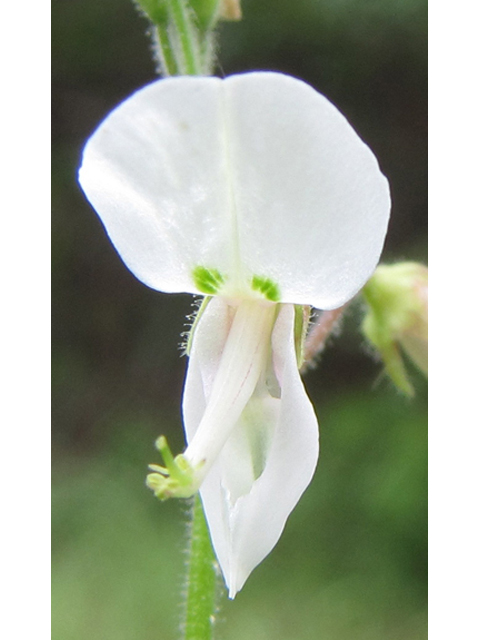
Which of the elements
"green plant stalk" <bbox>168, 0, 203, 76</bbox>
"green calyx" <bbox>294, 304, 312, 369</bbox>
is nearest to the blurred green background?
"green plant stalk" <bbox>168, 0, 203, 76</bbox>

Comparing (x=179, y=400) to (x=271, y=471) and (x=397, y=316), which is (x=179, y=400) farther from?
(x=271, y=471)

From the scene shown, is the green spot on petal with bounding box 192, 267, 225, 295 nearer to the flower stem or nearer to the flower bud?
the flower stem

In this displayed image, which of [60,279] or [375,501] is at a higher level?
[60,279]

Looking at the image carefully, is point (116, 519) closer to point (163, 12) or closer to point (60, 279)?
point (60, 279)

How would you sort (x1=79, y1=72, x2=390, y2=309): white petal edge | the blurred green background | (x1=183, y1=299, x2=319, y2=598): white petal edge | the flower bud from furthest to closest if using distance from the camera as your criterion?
the blurred green background, the flower bud, (x1=183, y1=299, x2=319, y2=598): white petal edge, (x1=79, y1=72, x2=390, y2=309): white petal edge
